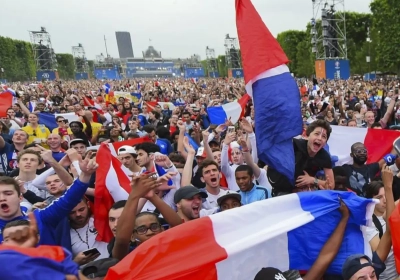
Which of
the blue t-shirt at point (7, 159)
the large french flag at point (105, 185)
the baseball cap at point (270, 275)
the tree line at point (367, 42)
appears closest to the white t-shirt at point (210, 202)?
the large french flag at point (105, 185)

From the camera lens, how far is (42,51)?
46.2m


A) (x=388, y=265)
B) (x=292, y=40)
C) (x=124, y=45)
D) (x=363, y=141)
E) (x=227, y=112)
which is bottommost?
(x=388, y=265)

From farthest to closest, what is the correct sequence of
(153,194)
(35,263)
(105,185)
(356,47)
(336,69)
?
1. (356,47)
2. (336,69)
3. (105,185)
4. (153,194)
5. (35,263)

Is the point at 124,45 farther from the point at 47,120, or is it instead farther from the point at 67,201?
the point at 67,201

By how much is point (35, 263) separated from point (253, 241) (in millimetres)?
1419

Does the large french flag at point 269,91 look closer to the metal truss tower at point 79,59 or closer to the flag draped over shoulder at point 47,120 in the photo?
the flag draped over shoulder at point 47,120

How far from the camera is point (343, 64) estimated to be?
28.5 meters

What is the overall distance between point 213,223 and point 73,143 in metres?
3.73

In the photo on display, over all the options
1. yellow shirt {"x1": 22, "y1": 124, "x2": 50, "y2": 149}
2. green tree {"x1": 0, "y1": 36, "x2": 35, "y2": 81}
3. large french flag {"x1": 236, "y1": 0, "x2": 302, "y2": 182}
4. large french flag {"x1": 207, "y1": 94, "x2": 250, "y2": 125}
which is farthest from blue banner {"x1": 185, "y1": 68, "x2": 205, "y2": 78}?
large french flag {"x1": 236, "y1": 0, "x2": 302, "y2": 182}

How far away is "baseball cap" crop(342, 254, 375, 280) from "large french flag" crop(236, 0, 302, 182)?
3.92ft

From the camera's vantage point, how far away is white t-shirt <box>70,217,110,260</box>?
3544 millimetres

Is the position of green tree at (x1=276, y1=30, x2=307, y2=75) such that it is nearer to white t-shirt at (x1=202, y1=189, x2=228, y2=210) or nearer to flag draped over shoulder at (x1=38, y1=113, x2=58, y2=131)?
flag draped over shoulder at (x1=38, y1=113, x2=58, y2=131)

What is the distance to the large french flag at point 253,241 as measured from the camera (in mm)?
2479

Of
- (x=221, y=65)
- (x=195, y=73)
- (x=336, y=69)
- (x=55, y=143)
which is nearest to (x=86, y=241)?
(x=55, y=143)
